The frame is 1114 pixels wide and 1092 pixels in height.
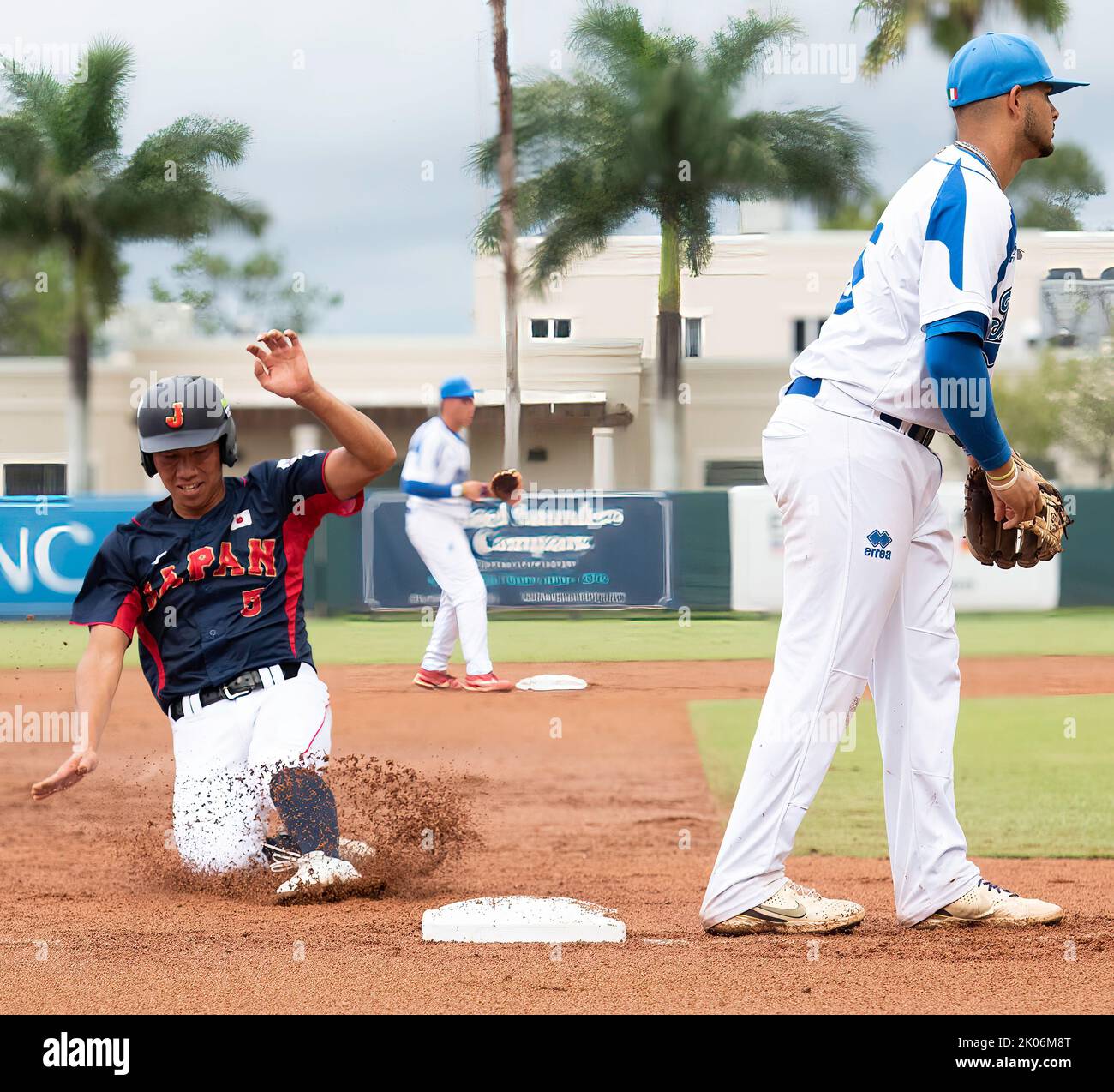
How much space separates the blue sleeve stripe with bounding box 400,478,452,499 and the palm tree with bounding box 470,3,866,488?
136 cm

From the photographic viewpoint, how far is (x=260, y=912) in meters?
3.51

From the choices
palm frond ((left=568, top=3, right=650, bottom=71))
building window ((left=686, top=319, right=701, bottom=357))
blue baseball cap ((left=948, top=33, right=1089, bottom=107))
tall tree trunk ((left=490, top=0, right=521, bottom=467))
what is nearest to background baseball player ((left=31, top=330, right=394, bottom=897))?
blue baseball cap ((left=948, top=33, right=1089, bottom=107))

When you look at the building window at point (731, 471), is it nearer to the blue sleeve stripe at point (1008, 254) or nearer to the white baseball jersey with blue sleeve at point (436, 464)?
the white baseball jersey with blue sleeve at point (436, 464)

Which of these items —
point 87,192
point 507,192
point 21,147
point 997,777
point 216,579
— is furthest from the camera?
point 87,192

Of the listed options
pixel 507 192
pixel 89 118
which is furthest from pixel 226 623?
pixel 89 118

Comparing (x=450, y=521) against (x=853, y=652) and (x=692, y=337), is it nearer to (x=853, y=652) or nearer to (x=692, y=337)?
(x=692, y=337)

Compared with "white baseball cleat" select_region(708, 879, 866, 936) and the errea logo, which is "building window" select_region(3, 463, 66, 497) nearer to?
"white baseball cleat" select_region(708, 879, 866, 936)

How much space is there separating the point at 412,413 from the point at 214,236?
182cm

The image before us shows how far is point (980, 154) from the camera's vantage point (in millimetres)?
3109

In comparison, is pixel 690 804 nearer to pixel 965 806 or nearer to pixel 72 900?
pixel 965 806

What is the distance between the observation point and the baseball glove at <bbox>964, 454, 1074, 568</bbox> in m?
3.25

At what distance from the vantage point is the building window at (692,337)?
8.51 metres

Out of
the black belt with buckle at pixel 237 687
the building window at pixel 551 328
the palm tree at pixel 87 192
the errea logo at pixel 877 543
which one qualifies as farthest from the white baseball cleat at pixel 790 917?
the palm tree at pixel 87 192

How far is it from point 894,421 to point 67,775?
2.01 meters
